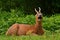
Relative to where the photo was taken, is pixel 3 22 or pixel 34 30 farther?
pixel 3 22

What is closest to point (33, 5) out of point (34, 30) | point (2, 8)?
point (2, 8)

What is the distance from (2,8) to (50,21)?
262 inches

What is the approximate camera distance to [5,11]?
81.1ft

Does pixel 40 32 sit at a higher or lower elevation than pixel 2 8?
higher

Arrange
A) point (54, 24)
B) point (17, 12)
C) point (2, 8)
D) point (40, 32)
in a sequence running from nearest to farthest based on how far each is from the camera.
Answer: point (40, 32) < point (54, 24) < point (17, 12) < point (2, 8)

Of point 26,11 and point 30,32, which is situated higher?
point 30,32

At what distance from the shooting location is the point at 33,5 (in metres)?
24.6

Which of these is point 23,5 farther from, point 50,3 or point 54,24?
point 54,24

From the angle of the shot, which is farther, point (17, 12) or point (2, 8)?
point (2, 8)

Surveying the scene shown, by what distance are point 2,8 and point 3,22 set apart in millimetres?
5817

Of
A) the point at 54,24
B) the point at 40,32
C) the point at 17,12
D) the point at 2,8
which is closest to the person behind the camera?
the point at 40,32

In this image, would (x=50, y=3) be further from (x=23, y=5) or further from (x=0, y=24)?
(x=0, y=24)

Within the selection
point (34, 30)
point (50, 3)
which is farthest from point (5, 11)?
point (34, 30)

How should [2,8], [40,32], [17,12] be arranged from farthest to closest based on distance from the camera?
[2,8], [17,12], [40,32]
